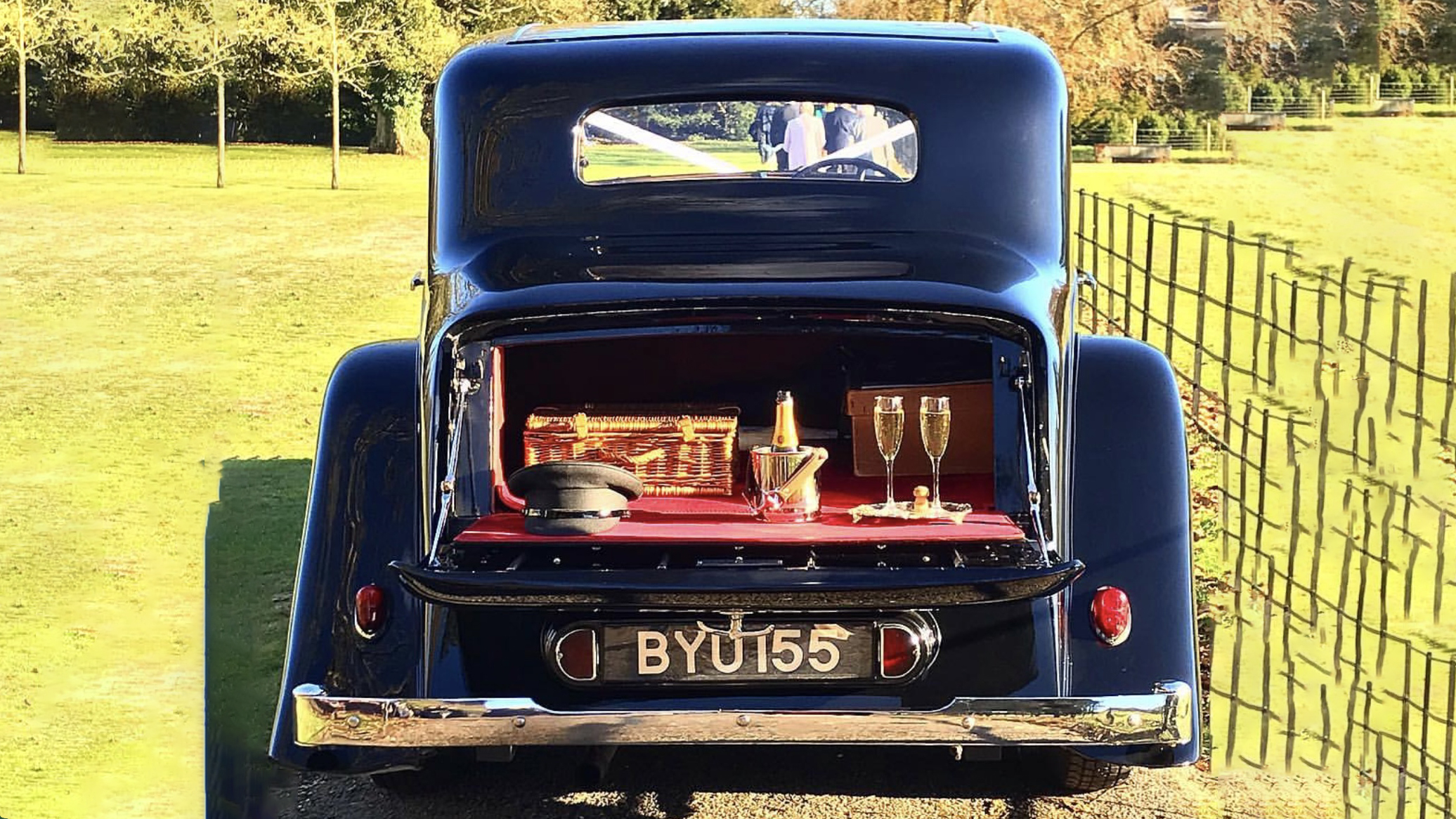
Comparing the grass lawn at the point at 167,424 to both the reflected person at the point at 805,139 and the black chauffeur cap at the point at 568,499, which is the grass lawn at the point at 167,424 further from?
the reflected person at the point at 805,139

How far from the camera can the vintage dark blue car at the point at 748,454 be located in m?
4.27

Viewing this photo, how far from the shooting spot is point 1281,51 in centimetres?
6588

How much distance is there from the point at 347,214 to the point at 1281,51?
4303 centimetres

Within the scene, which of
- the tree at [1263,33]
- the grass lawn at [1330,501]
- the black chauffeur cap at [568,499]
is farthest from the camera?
the tree at [1263,33]

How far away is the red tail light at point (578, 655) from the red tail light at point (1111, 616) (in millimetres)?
1233

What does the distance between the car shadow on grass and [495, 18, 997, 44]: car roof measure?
8.26ft

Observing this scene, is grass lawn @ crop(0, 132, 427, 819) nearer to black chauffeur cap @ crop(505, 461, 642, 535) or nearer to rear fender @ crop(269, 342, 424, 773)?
rear fender @ crop(269, 342, 424, 773)

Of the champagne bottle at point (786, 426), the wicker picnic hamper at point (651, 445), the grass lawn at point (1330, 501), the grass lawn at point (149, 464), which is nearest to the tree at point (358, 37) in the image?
the grass lawn at point (149, 464)

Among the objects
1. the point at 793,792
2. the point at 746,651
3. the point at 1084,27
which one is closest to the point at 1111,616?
the point at 746,651

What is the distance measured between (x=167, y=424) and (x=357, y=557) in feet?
29.3

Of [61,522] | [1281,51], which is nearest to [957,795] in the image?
[61,522]

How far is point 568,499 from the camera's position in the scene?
4406 mm

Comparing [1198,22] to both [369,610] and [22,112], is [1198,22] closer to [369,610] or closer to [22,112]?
[22,112]

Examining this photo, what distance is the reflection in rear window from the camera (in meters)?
5.64
